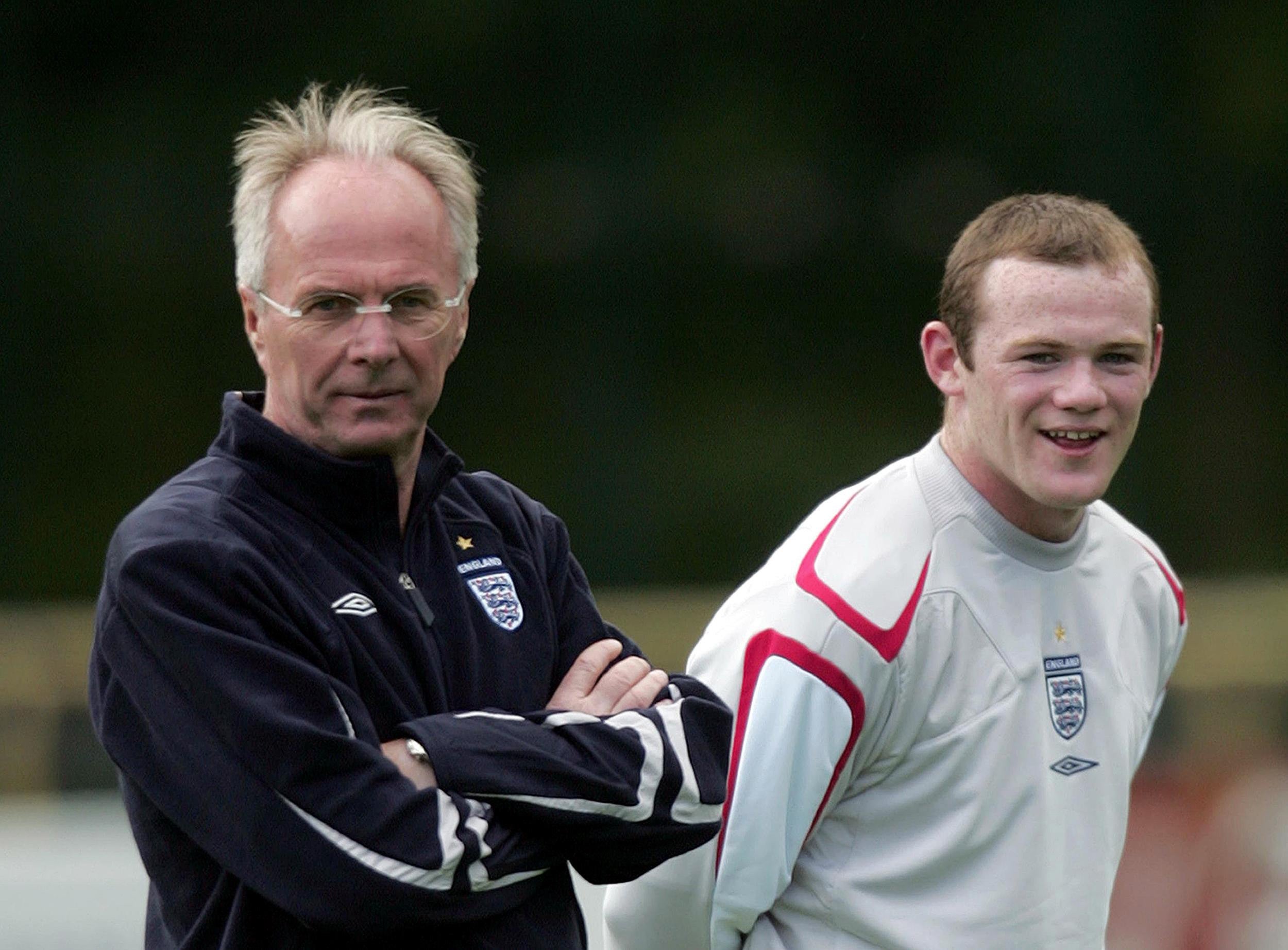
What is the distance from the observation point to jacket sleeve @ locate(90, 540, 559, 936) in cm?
232

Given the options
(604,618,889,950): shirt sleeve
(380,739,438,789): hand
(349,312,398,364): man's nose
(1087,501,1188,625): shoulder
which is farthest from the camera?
(1087,501,1188,625): shoulder

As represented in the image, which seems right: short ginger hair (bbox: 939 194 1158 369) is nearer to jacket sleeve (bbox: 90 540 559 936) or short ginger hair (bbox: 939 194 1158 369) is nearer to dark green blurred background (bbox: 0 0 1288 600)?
jacket sleeve (bbox: 90 540 559 936)

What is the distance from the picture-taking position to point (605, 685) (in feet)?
8.87

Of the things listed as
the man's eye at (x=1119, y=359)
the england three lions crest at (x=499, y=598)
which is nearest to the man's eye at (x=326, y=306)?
the england three lions crest at (x=499, y=598)

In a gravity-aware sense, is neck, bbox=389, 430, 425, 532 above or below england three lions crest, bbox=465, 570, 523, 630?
above

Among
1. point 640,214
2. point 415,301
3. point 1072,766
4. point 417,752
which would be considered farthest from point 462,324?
point 640,214

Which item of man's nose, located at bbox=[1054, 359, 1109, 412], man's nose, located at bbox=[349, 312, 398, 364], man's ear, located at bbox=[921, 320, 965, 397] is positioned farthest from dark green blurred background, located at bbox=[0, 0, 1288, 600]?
man's nose, located at bbox=[349, 312, 398, 364]

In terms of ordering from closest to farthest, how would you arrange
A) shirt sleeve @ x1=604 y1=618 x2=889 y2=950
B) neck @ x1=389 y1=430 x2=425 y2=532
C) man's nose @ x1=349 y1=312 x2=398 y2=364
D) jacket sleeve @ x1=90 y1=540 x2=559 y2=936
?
1. jacket sleeve @ x1=90 y1=540 x2=559 y2=936
2. man's nose @ x1=349 y1=312 x2=398 y2=364
3. neck @ x1=389 y1=430 x2=425 y2=532
4. shirt sleeve @ x1=604 y1=618 x2=889 y2=950

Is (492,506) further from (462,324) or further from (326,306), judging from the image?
(326,306)

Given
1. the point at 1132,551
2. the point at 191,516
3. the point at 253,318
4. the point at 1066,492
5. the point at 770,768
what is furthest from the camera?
the point at 1132,551

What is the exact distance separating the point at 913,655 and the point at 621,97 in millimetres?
5937

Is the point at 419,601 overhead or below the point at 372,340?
below

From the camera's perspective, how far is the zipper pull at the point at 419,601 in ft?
8.42

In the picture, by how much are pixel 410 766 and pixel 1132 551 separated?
1.48 metres
